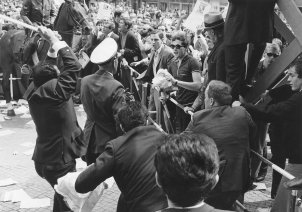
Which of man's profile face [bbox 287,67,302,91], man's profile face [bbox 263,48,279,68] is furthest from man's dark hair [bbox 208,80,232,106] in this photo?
man's profile face [bbox 263,48,279,68]

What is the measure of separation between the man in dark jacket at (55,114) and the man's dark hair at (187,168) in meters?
2.56

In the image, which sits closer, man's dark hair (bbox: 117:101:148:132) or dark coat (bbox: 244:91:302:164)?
man's dark hair (bbox: 117:101:148:132)

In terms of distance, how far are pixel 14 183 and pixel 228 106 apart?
11.4 ft

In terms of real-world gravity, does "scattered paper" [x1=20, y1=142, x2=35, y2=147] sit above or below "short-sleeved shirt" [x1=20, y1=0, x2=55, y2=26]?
below

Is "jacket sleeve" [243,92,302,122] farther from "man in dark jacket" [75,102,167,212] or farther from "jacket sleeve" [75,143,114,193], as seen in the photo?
"jacket sleeve" [75,143,114,193]

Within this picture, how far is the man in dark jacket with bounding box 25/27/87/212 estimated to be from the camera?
171 inches

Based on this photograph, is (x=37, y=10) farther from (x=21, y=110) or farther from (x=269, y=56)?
(x=269, y=56)

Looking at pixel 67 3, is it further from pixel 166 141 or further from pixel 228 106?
pixel 166 141

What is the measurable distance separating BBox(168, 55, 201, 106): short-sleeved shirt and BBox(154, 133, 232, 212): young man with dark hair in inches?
160

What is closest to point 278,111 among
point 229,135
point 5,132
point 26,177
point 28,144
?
point 229,135

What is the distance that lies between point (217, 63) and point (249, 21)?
60 cm

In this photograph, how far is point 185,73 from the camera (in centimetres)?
604

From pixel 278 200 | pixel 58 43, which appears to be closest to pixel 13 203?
pixel 58 43

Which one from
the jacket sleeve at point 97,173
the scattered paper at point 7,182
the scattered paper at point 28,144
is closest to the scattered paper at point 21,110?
the scattered paper at point 28,144
